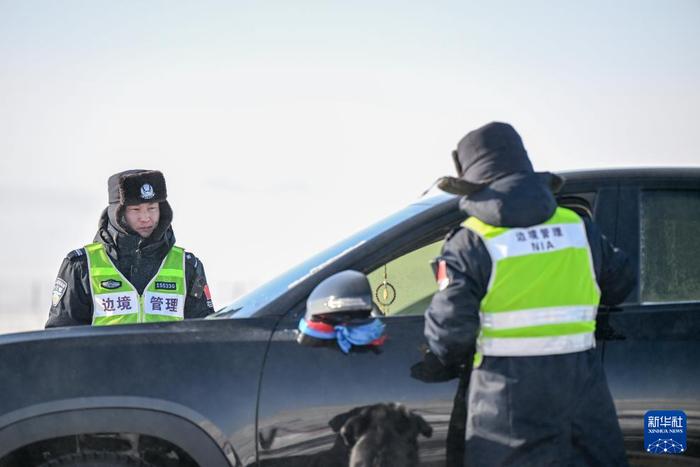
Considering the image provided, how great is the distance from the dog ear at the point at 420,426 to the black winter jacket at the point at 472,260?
20 centimetres

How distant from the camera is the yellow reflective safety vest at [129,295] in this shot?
4.90 meters

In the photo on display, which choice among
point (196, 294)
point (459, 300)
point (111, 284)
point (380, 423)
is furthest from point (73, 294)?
point (459, 300)

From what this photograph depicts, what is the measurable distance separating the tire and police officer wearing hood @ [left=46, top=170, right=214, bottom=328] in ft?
5.32

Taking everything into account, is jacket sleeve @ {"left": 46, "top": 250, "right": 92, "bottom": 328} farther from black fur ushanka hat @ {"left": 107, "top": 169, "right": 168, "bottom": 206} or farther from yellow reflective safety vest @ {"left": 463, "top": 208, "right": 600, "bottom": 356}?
yellow reflective safety vest @ {"left": 463, "top": 208, "right": 600, "bottom": 356}

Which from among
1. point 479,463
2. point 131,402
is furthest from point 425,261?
point 131,402

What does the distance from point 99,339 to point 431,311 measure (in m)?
1.16

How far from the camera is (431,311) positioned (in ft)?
10.4

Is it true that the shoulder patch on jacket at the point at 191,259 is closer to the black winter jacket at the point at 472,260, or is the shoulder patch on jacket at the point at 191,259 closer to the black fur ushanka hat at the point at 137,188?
the black fur ushanka hat at the point at 137,188

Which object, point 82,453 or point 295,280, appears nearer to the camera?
point 82,453

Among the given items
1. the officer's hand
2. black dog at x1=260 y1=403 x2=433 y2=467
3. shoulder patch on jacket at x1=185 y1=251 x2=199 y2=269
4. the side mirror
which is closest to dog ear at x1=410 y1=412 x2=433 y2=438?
black dog at x1=260 y1=403 x2=433 y2=467

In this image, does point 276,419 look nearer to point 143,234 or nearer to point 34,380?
point 34,380

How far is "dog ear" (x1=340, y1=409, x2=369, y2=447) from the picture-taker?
3.23 m

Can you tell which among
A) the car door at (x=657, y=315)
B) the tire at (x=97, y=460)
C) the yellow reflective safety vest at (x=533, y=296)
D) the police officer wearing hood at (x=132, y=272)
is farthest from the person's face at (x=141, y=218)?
the car door at (x=657, y=315)

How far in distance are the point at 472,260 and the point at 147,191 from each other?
2385 mm
